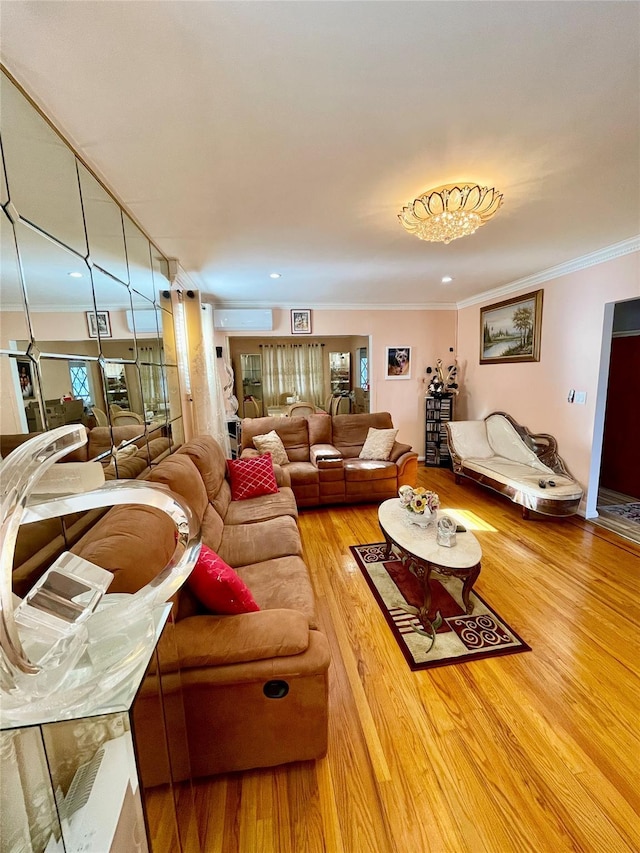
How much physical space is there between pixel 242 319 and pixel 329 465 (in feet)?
8.17

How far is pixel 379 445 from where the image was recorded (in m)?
4.10

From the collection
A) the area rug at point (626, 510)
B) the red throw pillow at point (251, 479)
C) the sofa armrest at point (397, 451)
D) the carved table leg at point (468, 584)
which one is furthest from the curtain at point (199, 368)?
the area rug at point (626, 510)

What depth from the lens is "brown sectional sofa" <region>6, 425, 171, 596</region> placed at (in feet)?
3.13

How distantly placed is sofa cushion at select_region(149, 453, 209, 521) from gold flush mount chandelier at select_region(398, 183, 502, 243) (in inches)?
79.3

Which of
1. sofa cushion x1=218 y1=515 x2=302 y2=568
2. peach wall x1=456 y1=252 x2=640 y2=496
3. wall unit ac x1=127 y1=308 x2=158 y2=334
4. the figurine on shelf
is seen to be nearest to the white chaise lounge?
peach wall x1=456 y1=252 x2=640 y2=496

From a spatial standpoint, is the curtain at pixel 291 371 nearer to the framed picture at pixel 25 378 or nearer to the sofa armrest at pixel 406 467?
the sofa armrest at pixel 406 467

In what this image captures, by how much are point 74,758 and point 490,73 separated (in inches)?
89.5

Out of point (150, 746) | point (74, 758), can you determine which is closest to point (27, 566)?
point (74, 758)

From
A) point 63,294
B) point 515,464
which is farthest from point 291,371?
point 63,294

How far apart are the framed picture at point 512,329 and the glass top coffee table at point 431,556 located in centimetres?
274

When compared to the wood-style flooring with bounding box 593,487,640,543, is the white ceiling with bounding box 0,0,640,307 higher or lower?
higher

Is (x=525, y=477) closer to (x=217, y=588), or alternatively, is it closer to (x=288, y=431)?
(x=288, y=431)

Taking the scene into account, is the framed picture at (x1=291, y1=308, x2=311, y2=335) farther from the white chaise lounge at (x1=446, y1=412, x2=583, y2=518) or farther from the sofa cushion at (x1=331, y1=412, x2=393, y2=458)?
the white chaise lounge at (x1=446, y1=412, x2=583, y2=518)

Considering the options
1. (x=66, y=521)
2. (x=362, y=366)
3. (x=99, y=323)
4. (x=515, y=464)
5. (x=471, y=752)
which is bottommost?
(x=471, y=752)
